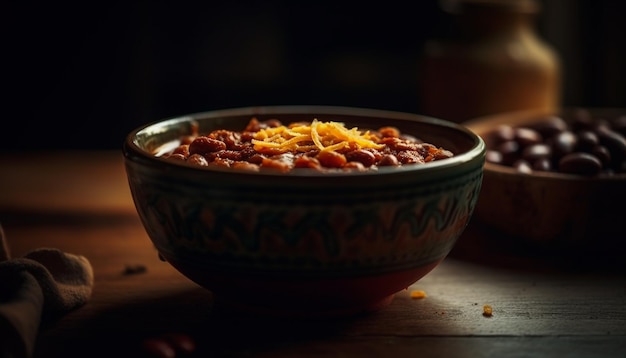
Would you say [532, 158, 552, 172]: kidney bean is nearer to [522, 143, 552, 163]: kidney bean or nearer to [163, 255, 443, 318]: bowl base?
[522, 143, 552, 163]: kidney bean

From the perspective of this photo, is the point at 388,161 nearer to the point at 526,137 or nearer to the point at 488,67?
the point at 526,137

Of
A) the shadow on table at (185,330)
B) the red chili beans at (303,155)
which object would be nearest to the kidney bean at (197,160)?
the red chili beans at (303,155)

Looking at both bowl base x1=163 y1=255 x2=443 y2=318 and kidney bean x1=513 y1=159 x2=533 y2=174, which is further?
kidney bean x1=513 y1=159 x2=533 y2=174

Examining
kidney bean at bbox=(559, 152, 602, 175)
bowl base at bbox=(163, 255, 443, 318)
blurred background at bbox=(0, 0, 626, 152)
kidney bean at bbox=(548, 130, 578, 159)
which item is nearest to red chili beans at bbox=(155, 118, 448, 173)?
bowl base at bbox=(163, 255, 443, 318)

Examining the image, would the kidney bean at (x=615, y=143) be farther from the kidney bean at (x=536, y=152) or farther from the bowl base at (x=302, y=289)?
the bowl base at (x=302, y=289)

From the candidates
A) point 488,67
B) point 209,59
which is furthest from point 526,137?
point 209,59

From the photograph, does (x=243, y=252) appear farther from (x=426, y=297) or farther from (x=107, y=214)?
(x=107, y=214)
